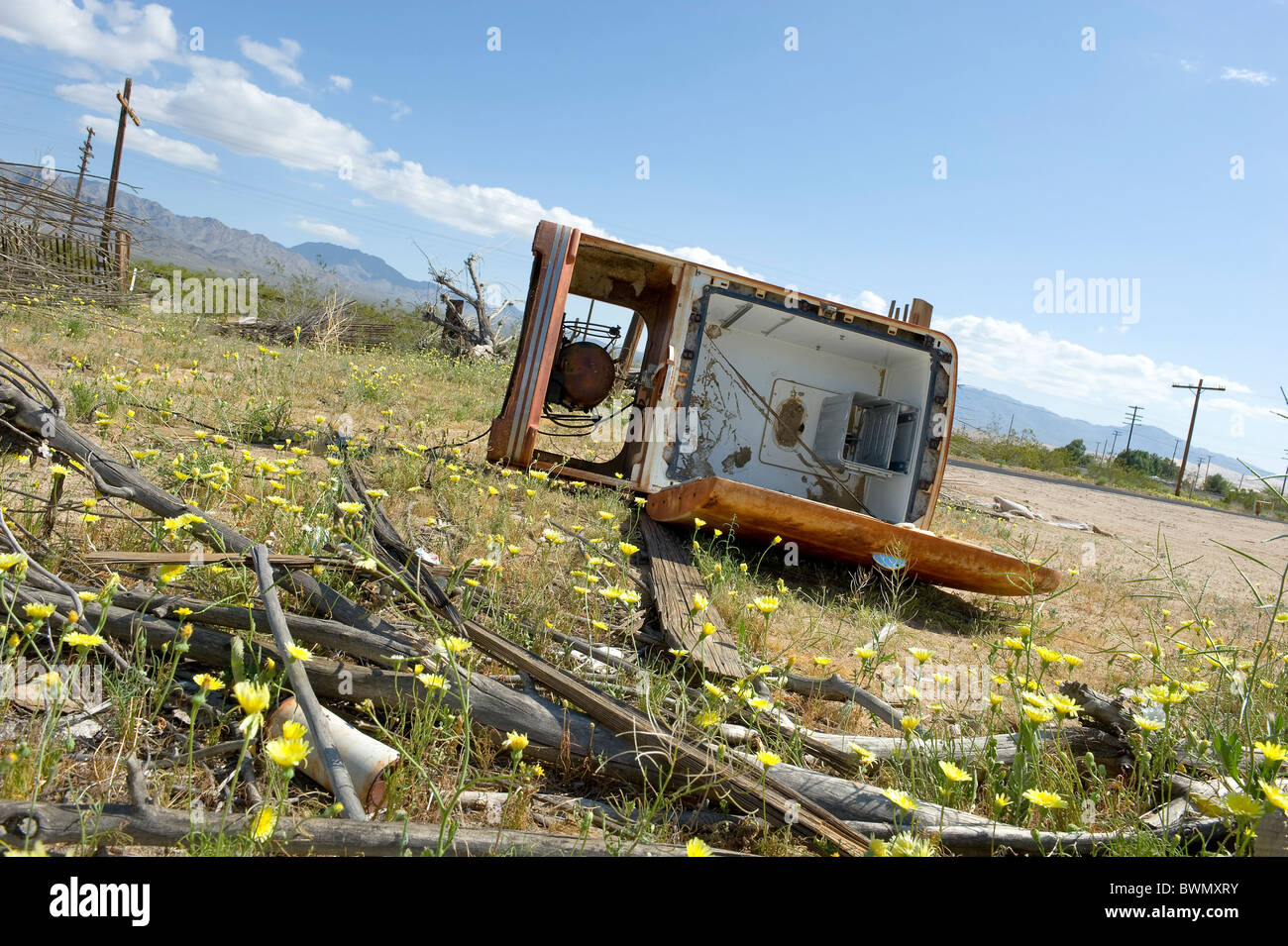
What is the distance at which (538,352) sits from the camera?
5371 mm

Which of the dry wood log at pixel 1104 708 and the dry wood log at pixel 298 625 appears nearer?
the dry wood log at pixel 298 625

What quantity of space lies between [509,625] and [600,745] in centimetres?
83

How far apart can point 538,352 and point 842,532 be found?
2.54m

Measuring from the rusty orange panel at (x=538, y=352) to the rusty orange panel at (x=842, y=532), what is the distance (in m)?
1.32

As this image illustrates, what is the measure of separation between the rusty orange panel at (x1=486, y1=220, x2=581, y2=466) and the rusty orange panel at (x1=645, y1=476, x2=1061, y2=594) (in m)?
1.32

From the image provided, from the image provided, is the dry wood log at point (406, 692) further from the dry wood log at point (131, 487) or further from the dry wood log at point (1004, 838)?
the dry wood log at point (1004, 838)

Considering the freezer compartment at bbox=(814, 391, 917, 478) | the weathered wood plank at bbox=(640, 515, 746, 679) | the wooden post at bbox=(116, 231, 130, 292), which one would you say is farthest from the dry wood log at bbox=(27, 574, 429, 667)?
the wooden post at bbox=(116, 231, 130, 292)

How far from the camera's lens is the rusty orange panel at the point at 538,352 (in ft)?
17.5

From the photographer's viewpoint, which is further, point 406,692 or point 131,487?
point 131,487

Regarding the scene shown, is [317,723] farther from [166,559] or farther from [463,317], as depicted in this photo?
[463,317]
